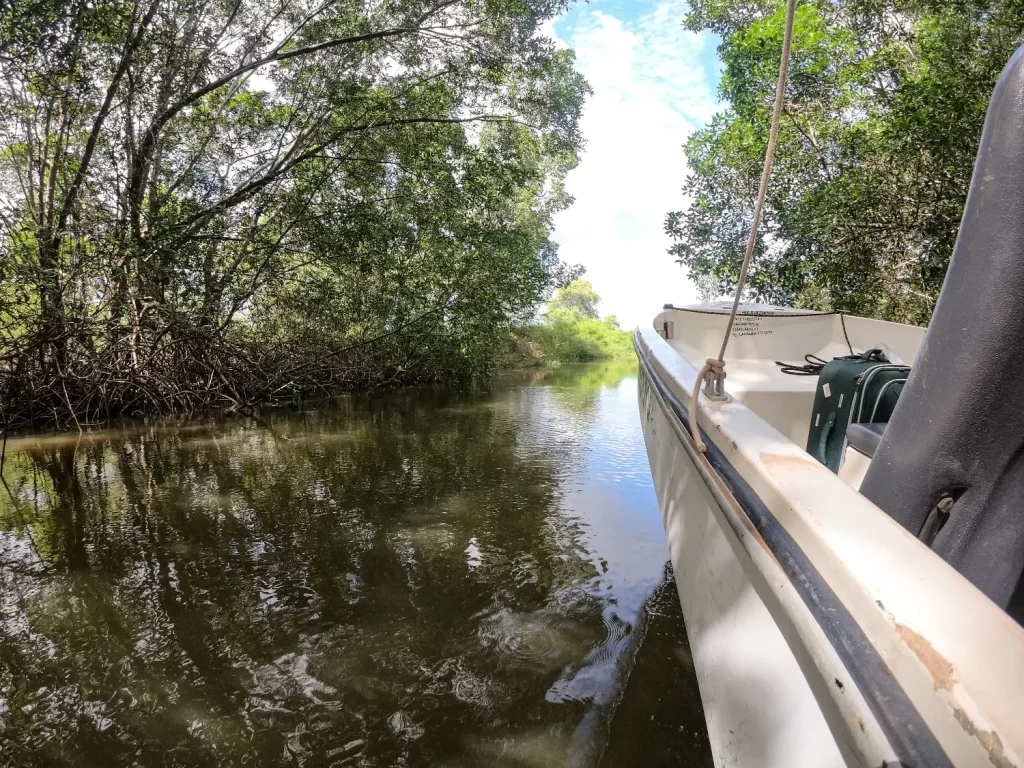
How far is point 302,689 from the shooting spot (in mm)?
1938

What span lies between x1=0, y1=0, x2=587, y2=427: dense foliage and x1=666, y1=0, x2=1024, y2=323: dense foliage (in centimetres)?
371

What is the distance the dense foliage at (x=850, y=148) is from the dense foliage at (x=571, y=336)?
44.0 ft

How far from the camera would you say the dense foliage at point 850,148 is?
606cm

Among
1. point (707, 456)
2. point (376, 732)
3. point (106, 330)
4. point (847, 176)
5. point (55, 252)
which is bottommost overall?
point (376, 732)

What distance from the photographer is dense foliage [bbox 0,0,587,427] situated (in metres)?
7.18

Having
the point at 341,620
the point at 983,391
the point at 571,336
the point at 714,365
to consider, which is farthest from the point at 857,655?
the point at 571,336

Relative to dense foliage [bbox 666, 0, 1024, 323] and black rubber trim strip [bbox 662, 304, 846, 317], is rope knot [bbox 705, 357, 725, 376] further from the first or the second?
dense foliage [bbox 666, 0, 1024, 323]

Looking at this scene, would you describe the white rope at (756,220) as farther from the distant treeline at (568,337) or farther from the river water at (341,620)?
the distant treeline at (568,337)

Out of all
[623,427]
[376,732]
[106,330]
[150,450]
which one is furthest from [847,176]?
[106,330]

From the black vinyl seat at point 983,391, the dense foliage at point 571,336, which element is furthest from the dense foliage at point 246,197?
the dense foliage at point 571,336

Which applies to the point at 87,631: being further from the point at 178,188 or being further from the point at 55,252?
the point at 178,188

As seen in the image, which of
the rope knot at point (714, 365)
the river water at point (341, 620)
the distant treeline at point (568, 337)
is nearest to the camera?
the rope knot at point (714, 365)

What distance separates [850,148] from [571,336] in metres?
23.5

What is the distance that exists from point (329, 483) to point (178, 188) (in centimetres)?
745
